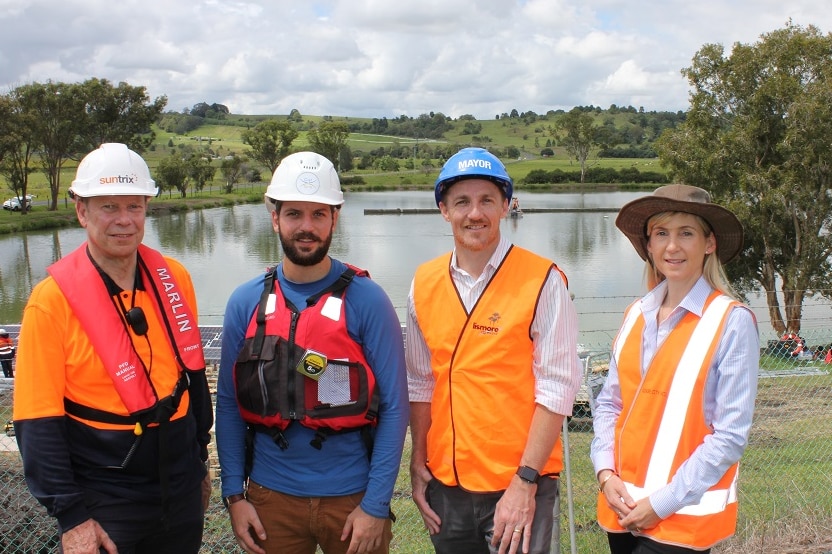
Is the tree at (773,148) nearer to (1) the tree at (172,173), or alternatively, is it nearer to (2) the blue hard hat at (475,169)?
(2) the blue hard hat at (475,169)

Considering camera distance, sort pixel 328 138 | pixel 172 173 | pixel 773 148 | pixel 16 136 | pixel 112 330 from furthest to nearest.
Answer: pixel 328 138
pixel 172 173
pixel 16 136
pixel 773 148
pixel 112 330

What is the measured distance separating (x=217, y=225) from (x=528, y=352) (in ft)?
145

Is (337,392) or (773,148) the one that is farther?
(773,148)

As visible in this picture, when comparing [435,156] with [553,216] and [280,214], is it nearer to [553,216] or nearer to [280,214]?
[553,216]

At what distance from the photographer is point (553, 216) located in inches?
1918

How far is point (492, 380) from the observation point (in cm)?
253

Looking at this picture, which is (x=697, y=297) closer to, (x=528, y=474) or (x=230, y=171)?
(x=528, y=474)

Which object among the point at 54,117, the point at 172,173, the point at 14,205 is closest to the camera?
the point at 54,117

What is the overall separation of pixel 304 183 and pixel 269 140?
3053 inches

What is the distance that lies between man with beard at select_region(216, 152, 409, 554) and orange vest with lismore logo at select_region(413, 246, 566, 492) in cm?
18

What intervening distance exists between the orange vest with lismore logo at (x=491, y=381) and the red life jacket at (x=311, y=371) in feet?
1.00

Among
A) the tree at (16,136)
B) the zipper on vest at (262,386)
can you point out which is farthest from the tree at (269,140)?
the zipper on vest at (262,386)

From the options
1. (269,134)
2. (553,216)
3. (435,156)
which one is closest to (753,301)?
(553,216)

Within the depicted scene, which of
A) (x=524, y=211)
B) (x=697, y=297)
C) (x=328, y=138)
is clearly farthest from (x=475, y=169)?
(x=328, y=138)
